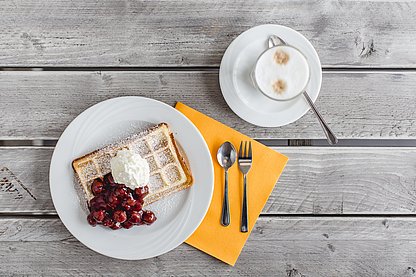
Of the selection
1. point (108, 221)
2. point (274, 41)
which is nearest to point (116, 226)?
point (108, 221)

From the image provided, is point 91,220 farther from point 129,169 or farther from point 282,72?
point 282,72

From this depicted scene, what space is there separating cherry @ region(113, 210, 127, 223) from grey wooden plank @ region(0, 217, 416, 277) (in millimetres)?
160

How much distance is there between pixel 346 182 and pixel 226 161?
295 millimetres

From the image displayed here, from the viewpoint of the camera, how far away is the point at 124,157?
129 cm

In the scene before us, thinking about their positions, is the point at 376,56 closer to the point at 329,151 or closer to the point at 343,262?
the point at 329,151

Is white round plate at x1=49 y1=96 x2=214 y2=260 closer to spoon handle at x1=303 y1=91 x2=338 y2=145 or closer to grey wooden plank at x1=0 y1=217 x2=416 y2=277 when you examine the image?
grey wooden plank at x1=0 y1=217 x2=416 y2=277

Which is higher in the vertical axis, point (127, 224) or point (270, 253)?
point (127, 224)

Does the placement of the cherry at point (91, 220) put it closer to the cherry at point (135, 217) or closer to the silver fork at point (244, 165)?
the cherry at point (135, 217)

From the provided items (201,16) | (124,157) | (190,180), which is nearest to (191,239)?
(190,180)

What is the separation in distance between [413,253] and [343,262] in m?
0.17

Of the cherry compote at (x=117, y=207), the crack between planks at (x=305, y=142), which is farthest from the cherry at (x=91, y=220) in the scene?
the crack between planks at (x=305, y=142)

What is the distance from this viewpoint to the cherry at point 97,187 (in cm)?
131

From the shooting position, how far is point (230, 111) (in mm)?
1388

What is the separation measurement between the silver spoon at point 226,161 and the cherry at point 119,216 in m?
0.24
